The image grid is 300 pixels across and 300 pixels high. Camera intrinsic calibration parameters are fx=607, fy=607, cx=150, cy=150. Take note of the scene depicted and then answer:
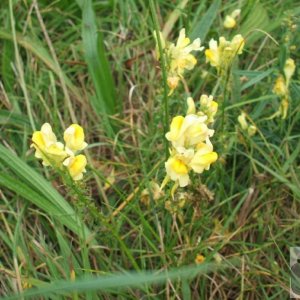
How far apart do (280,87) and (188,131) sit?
0.41m

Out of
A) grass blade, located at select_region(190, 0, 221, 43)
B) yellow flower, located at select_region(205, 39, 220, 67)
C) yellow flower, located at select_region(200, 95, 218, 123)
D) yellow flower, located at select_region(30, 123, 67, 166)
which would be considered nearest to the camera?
yellow flower, located at select_region(30, 123, 67, 166)

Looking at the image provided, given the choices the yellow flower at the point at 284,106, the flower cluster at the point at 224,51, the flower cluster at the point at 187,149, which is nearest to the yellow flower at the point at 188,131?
the flower cluster at the point at 187,149

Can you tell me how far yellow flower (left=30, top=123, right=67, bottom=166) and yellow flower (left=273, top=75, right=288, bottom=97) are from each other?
1.83ft

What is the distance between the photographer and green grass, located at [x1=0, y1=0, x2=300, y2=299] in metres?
1.24

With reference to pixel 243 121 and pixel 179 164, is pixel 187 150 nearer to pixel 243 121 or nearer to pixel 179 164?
pixel 179 164

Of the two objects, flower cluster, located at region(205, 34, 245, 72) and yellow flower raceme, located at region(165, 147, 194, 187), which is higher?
flower cluster, located at region(205, 34, 245, 72)

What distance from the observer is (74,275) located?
1143mm

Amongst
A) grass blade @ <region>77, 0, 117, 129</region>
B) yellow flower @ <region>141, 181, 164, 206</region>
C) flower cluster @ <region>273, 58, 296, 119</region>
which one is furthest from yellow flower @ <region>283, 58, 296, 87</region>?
grass blade @ <region>77, 0, 117, 129</region>

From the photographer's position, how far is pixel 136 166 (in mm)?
1457

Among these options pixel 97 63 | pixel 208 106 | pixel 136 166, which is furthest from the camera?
pixel 97 63

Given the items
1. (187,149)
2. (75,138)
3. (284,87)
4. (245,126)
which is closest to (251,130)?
(245,126)

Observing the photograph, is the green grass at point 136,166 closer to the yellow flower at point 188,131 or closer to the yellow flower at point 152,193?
the yellow flower at point 152,193

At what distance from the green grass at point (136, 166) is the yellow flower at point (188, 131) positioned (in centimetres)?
→ 17

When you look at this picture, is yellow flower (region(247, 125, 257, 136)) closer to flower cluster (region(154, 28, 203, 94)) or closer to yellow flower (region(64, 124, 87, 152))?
flower cluster (region(154, 28, 203, 94))
